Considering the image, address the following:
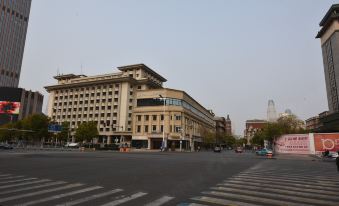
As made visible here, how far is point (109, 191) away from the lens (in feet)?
24.8

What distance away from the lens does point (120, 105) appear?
8606 cm

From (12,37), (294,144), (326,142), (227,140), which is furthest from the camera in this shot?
(227,140)

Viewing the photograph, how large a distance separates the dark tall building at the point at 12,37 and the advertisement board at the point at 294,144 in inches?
4950

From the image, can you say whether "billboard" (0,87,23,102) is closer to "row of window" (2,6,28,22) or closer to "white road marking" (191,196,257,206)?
"white road marking" (191,196,257,206)

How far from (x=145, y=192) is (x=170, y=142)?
67385 millimetres

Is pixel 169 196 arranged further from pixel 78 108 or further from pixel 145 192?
pixel 78 108

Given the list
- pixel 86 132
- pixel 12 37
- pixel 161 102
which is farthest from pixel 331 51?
pixel 12 37

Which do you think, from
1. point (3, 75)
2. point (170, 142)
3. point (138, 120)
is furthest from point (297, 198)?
point (3, 75)

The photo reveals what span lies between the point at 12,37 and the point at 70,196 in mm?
144743

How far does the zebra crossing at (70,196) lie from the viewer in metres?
6.08

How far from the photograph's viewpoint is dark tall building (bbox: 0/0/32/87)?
120m

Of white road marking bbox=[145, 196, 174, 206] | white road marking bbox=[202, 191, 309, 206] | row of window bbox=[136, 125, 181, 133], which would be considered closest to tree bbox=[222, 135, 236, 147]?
row of window bbox=[136, 125, 181, 133]

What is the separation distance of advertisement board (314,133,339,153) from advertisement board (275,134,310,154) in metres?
1.46

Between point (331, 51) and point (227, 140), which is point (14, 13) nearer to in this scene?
point (227, 140)
